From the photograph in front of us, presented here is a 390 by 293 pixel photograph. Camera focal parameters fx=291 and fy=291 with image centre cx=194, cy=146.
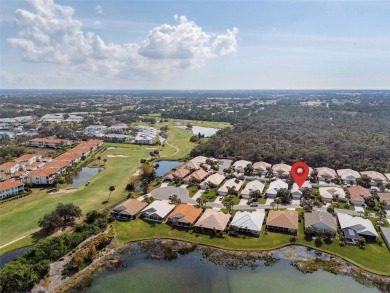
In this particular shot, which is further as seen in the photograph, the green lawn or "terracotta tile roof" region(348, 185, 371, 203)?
"terracotta tile roof" region(348, 185, 371, 203)

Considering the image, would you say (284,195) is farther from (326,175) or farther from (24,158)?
(24,158)

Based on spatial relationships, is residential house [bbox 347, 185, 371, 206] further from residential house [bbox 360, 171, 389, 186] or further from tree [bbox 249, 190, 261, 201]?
tree [bbox 249, 190, 261, 201]

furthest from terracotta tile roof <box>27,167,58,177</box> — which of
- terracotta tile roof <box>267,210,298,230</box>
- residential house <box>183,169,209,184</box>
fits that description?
terracotta tile roof <box>267,210,298,230</box>

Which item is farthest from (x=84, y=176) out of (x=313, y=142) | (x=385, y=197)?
(x=313, y=142)

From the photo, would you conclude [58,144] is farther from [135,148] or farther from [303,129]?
[303,129]

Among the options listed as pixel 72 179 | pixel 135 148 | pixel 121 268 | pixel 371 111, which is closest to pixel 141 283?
pixel 121 268
